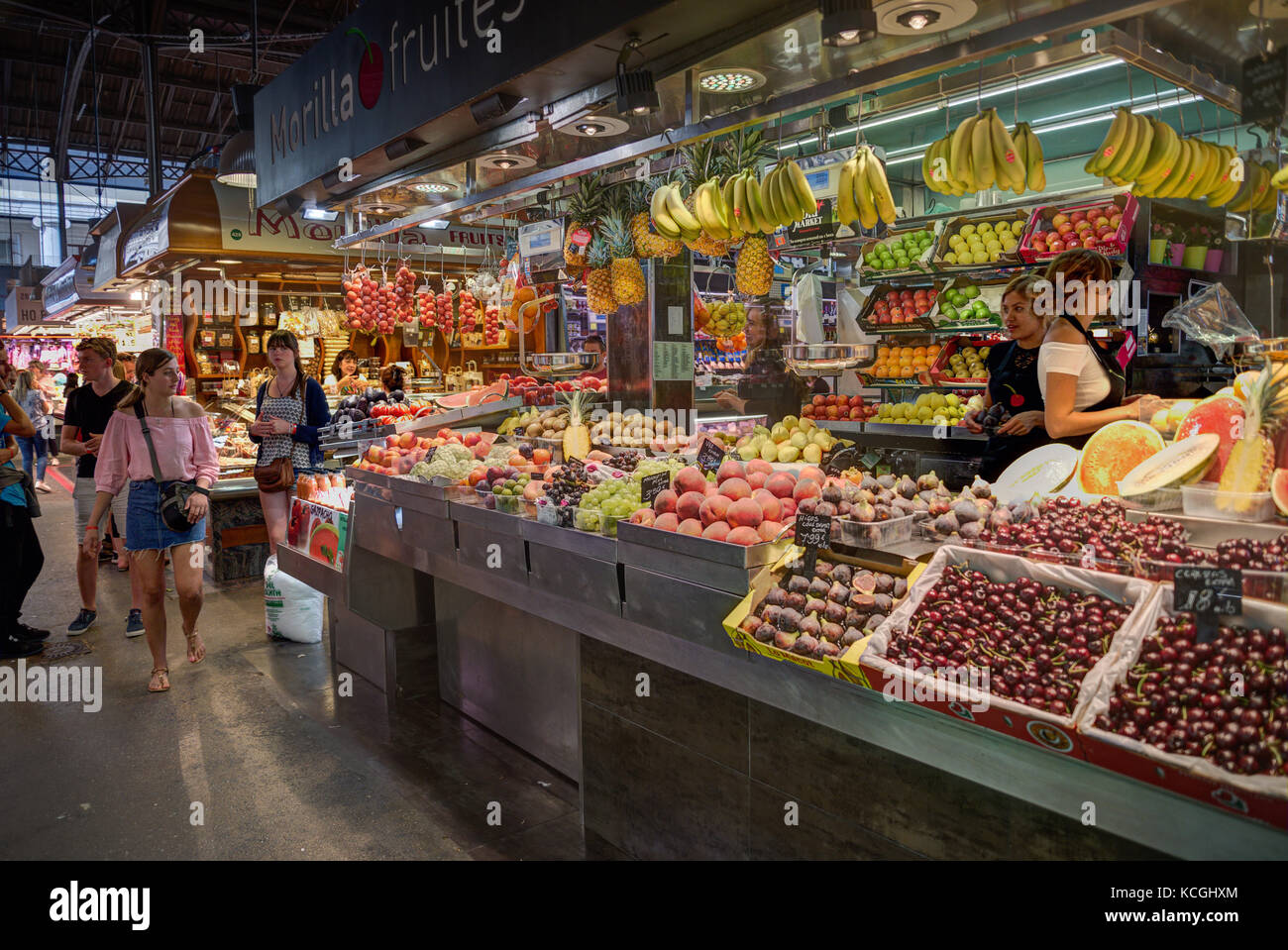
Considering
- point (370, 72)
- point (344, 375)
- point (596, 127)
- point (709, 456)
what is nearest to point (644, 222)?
point (596, 127)

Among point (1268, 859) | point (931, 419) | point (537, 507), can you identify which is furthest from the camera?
point (931, 419)

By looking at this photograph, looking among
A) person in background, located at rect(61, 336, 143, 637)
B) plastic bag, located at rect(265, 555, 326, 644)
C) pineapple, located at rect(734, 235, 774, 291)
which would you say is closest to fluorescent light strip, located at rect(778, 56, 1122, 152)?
pineapple, located at rect(734, 235, 774, 291)

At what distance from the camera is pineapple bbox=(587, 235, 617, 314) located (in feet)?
15.1

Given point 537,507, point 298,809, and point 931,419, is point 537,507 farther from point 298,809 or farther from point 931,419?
point 931,419

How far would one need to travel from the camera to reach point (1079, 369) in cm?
332

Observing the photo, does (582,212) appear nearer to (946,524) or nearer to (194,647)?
(946,524)

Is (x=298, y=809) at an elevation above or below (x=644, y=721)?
below

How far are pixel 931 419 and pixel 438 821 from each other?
14.8 feet

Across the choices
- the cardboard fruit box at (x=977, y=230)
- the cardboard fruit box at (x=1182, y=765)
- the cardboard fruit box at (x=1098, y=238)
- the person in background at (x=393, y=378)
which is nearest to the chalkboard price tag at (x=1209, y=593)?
the cardboard fruit box at (x=1182, y=765)

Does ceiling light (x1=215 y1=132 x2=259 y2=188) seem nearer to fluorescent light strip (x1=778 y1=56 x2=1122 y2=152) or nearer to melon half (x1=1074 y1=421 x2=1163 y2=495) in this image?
fluorescent light strip (x1=778 y1=56 x2=1122 y2=152)

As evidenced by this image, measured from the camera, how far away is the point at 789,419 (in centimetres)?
429

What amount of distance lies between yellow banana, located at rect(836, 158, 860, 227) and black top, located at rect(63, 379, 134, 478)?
519 cm
